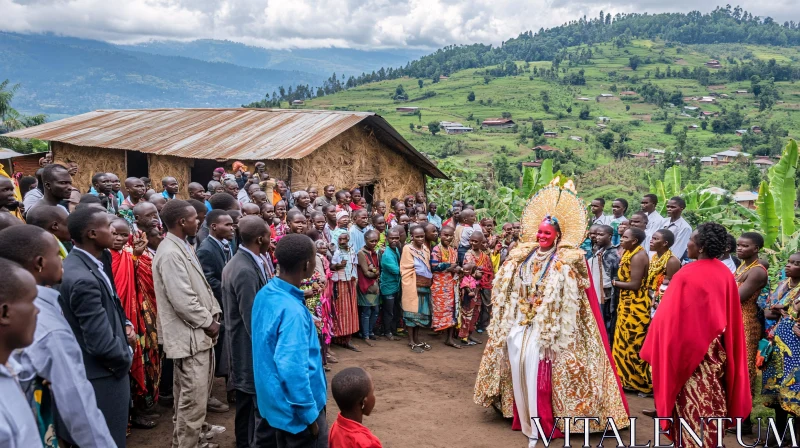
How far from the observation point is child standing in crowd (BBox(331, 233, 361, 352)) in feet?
24.5

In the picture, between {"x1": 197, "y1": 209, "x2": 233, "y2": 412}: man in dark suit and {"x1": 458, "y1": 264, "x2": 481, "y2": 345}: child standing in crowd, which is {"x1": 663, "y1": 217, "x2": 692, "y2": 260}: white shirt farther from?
{"x1": 197, "y1": 209, "x2": 233, "y2": 412}: man in dark suit

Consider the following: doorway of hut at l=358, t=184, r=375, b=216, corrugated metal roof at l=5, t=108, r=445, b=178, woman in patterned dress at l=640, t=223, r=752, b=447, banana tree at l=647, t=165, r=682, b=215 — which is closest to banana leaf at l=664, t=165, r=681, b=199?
banana tree at l=647, t=165, r=682, b=215

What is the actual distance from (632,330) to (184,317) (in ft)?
15.4

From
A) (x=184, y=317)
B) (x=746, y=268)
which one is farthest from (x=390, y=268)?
(x=746, y=268)

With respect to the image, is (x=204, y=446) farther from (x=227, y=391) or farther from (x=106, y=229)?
(x=106, y=229)

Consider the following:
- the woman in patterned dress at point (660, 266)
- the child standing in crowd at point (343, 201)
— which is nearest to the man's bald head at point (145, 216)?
the child standing in crowd at point (343, 201)

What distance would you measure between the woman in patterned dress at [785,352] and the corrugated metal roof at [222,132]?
302 inches

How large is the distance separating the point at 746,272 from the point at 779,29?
13190 cm

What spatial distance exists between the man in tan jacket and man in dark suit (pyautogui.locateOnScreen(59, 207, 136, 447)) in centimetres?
63

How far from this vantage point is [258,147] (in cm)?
1177

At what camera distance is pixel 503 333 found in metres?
5.49

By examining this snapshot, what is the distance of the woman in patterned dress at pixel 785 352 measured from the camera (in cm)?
494

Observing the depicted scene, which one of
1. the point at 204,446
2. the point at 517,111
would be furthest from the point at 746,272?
the point at 517,111

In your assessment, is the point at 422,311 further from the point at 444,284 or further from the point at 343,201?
the point at 343,201
